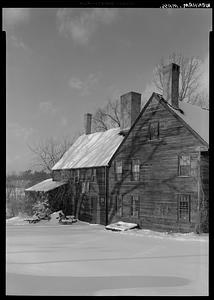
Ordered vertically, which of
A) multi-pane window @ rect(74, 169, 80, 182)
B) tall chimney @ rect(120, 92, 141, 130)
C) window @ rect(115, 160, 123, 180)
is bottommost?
multi-pane window @ rect(74, 169, 80, 182)

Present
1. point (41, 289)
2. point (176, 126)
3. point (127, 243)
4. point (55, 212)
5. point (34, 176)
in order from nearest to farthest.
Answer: point (41, 289)
point (127, 243)
point (176, 126)
point (55, 212)
point (34, 176)

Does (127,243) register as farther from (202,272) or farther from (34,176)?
(34,176)

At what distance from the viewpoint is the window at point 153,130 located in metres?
20.5

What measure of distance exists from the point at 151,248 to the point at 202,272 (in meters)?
4.66

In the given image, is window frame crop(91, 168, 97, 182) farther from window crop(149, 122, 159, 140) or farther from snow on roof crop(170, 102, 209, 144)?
snow on roof crop(170, 102, 209, 144)

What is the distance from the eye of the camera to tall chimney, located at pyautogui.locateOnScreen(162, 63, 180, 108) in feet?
67.3

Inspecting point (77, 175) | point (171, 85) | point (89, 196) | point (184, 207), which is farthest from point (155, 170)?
point (77, 175)

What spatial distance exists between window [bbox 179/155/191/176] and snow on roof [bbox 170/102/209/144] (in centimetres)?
172

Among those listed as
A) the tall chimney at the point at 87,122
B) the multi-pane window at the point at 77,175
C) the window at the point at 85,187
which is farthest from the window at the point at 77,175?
the tall chimney at the point at 87,122

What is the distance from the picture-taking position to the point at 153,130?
68.0 feet

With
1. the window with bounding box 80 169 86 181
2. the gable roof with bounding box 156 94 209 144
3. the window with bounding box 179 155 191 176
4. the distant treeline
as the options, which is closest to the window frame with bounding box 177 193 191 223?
the window with bounding box 179 155 191 176

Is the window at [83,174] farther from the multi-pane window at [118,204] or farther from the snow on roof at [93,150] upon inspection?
the multi-pane window at [118,204]

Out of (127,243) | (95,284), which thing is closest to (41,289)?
(95,284)
